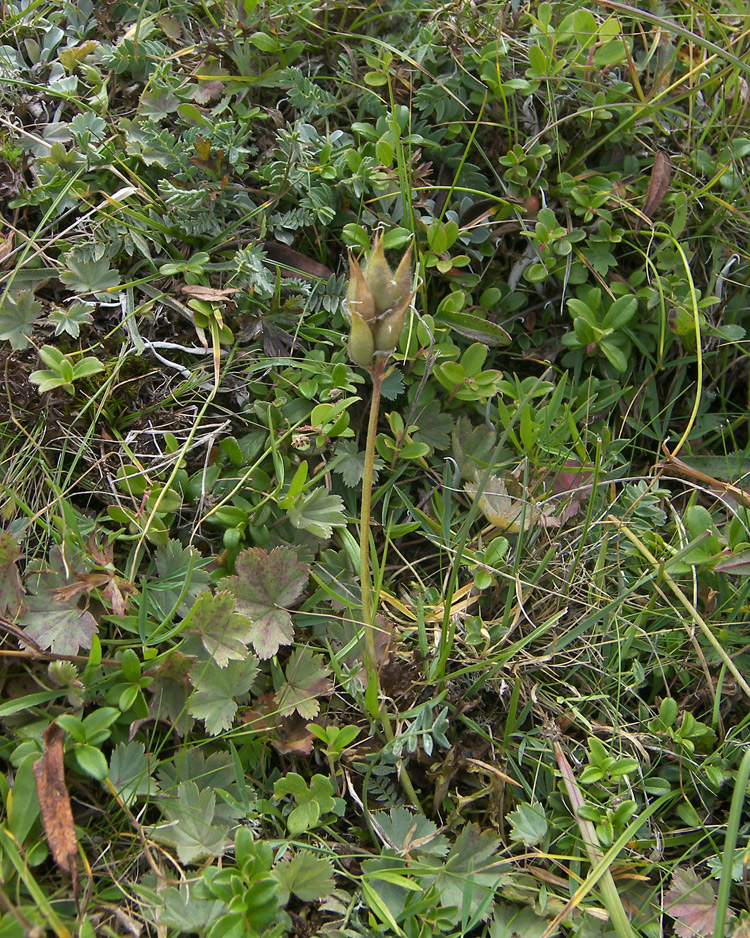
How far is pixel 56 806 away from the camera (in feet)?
4.79

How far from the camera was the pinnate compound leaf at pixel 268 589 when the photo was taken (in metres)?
1.74

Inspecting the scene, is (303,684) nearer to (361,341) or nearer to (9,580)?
A: (9,580)

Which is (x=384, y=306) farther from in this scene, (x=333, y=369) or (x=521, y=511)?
(x=521, y=511)

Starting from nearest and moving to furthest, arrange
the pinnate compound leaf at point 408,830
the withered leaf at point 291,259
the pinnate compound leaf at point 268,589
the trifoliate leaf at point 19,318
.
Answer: the pinnate compound leaf at point 408,830
the pinnate compound leaf at point 268,589
the trifoliate leaf at point 19,318
the withered leaf at point 291,259

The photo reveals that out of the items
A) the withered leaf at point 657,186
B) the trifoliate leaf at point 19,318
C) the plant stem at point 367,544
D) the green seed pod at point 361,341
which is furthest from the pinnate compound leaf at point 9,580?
the withered leaf at point 657,186

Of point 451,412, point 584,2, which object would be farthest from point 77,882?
point 584,2

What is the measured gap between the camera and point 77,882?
143cm

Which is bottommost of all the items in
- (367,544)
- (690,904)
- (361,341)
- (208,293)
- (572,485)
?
(690,904)

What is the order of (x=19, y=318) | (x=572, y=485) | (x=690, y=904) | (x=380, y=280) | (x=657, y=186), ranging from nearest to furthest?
(x=380, y=280) < (x=690, y=904) < (x=19, y=318) < (x=572, y=485) < (x=657, y=186)

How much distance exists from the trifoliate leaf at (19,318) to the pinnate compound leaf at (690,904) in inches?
78.3

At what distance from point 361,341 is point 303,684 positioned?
79cm

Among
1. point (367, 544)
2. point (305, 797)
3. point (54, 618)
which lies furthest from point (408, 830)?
point (54, 618)

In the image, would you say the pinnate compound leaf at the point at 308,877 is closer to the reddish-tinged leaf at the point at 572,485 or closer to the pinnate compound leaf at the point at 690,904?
the pinnate compound leaf at the point at 690,904

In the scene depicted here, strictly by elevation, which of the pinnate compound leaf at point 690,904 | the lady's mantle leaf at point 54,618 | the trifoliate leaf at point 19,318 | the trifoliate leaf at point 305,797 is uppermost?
the trifoliate leaf at point 19,318
